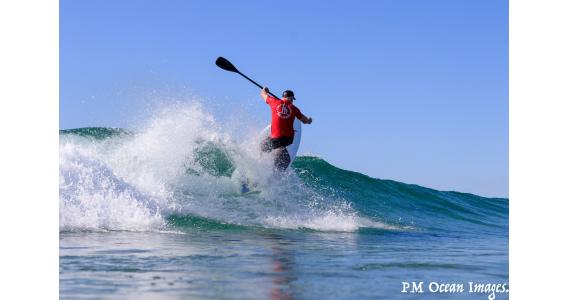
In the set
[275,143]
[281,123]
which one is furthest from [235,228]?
[281,123]

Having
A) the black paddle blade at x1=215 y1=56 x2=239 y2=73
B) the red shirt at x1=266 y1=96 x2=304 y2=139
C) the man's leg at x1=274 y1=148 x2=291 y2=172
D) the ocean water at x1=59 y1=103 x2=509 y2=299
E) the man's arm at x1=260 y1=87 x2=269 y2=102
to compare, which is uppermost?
the black paddle blade at x1=215 y1=56 x2=239 y2=73

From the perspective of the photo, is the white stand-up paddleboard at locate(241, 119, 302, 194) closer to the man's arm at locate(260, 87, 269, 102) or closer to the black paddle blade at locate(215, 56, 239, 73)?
the man's arm at locate(260, 87, 269, 102)

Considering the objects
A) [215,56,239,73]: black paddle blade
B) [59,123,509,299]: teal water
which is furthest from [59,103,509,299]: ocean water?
[215,56,239,73]: black paddle blade

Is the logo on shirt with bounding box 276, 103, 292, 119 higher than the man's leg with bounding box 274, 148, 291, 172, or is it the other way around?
the logo on shirt with bounding box 276, 103, 292, 119

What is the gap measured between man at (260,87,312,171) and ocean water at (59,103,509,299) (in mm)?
270

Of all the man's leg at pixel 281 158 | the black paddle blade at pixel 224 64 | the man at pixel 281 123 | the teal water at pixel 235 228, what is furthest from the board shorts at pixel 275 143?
the black paddle blade at pixel 224 64

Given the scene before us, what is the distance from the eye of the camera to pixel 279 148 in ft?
37.3

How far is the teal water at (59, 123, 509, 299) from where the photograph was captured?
4.80 meters

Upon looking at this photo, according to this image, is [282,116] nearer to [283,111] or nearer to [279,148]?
[283,111]

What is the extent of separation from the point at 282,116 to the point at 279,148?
0.67m
